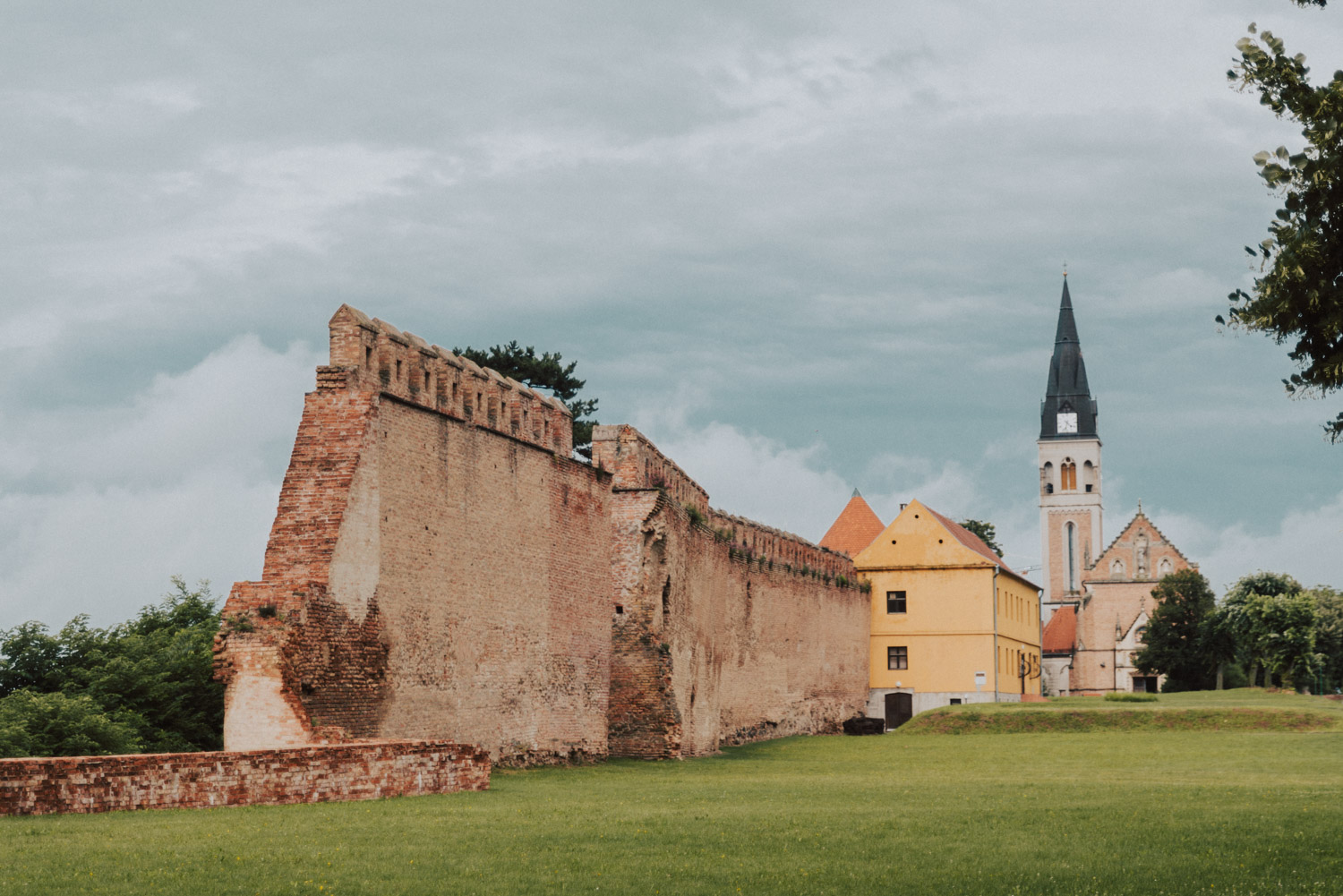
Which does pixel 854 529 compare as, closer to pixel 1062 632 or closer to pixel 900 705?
pixel 900 705

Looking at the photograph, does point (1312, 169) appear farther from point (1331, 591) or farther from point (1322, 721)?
point (1331, 591)

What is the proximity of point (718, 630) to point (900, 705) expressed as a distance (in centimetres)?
2162

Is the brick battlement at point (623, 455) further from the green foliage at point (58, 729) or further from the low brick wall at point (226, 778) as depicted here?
the low brick wall at point (226, 778)

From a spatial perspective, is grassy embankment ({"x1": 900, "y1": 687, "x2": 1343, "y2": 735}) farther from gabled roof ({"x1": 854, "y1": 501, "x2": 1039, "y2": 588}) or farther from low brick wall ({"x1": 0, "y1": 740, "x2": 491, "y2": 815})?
low brick wall ({"x1": 0, "y1": 740, "x2": 491, "y2": 815})

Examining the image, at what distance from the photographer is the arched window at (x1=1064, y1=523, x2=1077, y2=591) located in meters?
131

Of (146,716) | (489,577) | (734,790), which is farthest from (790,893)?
(146,716)

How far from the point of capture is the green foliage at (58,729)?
20750 mm

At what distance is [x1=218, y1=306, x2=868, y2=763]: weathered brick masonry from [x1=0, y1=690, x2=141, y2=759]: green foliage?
3.83 meters

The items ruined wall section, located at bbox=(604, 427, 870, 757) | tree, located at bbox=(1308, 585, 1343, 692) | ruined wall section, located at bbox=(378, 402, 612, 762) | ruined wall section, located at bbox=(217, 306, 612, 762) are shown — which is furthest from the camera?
tree, located at bbox=(1308, 585, 1343, 692)

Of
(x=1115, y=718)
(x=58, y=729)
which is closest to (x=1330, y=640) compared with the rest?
(x=1115, y=718)

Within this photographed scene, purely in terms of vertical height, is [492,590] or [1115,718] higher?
[492,590]

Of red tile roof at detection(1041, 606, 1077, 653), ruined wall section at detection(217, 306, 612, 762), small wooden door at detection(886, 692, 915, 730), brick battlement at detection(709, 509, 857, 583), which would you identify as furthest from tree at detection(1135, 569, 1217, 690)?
ruined wall section at detection(217, 306, 612, 762)

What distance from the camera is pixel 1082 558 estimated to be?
130 metres

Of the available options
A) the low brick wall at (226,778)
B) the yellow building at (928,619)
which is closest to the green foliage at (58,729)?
the low brick wall at (226,778)
